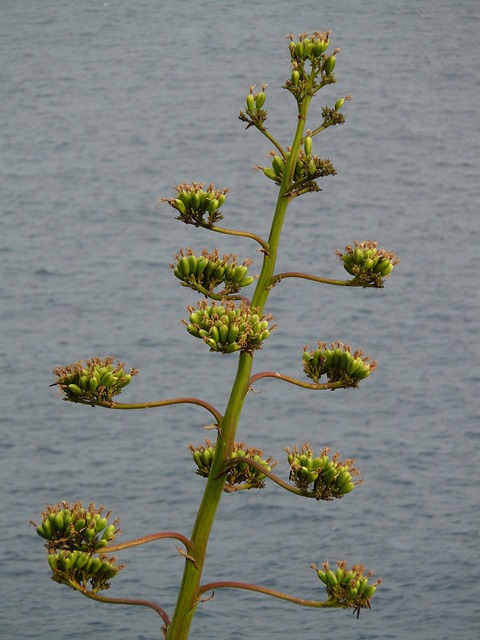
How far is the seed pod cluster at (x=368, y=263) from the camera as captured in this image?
1963 millimetres

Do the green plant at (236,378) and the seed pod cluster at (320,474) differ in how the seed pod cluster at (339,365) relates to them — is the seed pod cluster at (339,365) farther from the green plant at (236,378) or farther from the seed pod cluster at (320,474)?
the seed pod cluster at (320,474)

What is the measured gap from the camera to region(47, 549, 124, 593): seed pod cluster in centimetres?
188

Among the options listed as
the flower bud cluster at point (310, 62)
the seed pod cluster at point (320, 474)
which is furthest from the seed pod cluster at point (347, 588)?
the flower bud cluster at point (310, 62)

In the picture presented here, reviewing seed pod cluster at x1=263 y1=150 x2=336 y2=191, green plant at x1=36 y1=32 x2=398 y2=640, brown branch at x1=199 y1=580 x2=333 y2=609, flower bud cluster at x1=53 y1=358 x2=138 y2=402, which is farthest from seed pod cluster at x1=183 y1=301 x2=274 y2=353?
brown branch at x1=199 y1=580 x2=333 y2=609

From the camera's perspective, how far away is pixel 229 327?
1.83 meters

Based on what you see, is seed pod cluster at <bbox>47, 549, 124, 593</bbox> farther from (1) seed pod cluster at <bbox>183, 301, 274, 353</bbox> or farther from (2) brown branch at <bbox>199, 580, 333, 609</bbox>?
(1) seed pod cluster at <bbox>183, 301, 274, 353</bbox>

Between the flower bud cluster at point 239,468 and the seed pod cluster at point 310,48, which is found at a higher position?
the seed pod cluster at point 310,48

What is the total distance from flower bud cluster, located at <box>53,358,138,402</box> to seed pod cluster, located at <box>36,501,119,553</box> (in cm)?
17

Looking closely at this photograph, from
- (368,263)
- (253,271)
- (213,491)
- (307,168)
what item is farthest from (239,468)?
(253,271)

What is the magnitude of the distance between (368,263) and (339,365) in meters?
0.18

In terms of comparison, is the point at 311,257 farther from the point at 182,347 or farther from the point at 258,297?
the point at 258,297

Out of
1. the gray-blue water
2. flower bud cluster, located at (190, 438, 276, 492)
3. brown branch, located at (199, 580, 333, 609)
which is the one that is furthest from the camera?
the gray-blue water

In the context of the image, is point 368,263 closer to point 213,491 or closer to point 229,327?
point 229,327

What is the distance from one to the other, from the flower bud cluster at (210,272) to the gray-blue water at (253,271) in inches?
86.8
